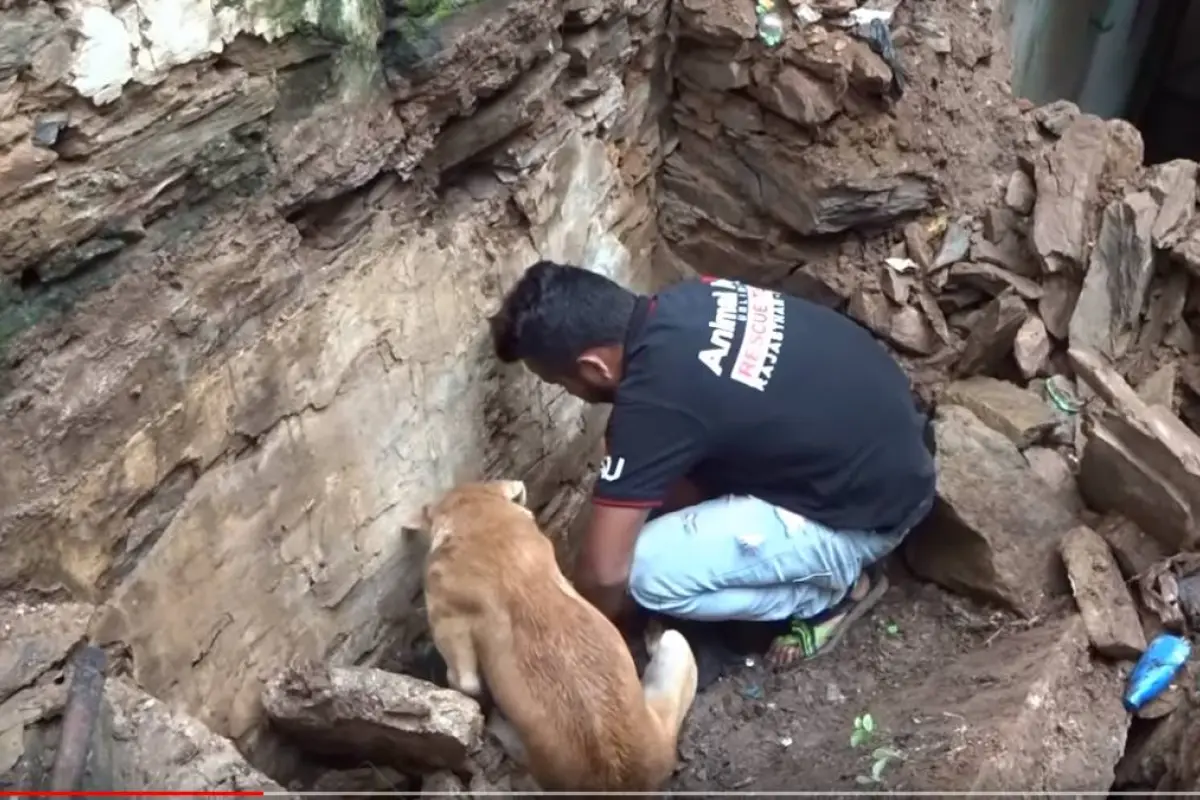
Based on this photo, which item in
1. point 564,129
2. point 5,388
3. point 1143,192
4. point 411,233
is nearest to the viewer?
point 5,388

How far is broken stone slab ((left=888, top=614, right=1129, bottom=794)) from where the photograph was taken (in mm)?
2904

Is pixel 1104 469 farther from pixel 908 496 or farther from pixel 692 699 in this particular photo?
pixel 692 699

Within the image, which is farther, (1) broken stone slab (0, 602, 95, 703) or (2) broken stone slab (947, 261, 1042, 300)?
(2) broken stone slab (947, 261, 1042, 300)

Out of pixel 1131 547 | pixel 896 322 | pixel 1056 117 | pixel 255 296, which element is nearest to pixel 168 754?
pixel 255 296

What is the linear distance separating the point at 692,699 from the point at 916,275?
1806mm

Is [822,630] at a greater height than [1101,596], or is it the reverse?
[1101,596]

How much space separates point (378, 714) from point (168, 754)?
20.6 inches

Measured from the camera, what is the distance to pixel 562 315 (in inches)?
116

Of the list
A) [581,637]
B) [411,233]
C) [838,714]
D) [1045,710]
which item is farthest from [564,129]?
[1045,710]

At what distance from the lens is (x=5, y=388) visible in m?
2.09

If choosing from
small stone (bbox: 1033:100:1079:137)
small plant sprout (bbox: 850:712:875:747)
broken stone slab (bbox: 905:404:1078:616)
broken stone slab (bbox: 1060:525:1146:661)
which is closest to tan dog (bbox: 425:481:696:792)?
small plant sprout (bbox: 850:712:875:747)

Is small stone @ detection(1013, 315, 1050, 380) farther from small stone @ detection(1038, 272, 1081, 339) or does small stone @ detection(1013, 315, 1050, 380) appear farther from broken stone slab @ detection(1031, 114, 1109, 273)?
broken stone slab @ detection(1031, 114, 1109, 273)

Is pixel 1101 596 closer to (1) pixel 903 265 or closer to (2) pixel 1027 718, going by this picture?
(2) pixel 1027 718

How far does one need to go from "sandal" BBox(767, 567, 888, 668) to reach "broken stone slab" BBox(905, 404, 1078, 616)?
328 millimetres
